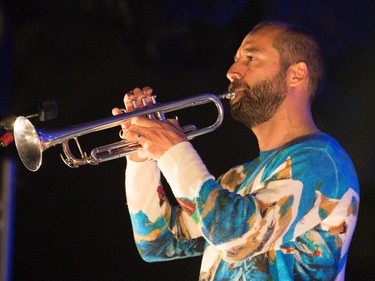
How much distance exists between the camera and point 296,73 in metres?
2.92

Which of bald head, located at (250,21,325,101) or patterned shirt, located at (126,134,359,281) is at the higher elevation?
bald head, located at (250,21,325,101)

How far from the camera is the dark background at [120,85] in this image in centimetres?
393

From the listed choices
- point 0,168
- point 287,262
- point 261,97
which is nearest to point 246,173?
point 261,97

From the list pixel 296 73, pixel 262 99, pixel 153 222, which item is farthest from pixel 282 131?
pixel 153 222

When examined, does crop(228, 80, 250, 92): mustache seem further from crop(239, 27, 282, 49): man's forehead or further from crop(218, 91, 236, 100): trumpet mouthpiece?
crop(239, 27, 282, 49): man's forehead

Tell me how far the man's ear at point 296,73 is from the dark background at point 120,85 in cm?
109

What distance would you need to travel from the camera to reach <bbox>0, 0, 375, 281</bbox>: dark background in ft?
12.9

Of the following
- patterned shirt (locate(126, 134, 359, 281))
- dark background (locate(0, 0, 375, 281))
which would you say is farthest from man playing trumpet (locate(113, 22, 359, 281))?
dark background (locate(0, 0, 375, 281))

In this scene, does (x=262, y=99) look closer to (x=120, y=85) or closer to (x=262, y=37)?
(x=262, y=37)

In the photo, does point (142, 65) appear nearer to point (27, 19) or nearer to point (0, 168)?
point (27, 19)

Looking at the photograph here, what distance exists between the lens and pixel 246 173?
2885mm

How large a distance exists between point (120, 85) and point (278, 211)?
223 cm

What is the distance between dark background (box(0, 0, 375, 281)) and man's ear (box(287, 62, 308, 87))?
109 centimetres

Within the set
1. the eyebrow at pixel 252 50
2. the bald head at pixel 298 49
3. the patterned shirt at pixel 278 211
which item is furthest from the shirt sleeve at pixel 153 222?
the bald head at pixel 298 49
